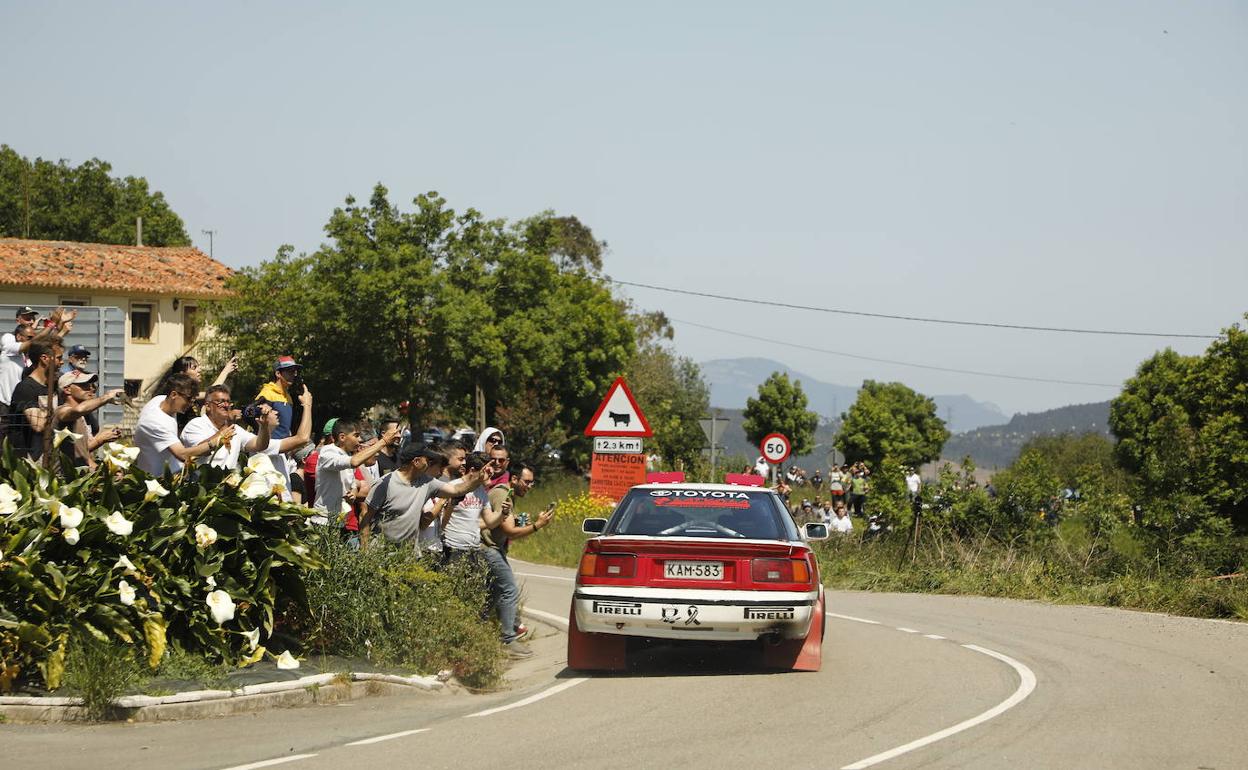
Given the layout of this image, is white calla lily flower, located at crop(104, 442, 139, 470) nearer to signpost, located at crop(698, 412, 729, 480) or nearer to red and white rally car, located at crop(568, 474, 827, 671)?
red and white rally car, located at crop(568, 474, 827, 671)

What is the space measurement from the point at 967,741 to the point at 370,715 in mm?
3817

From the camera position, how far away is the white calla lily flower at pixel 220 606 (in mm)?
9539

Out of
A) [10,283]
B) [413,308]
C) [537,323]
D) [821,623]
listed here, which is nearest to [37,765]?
[821,623]

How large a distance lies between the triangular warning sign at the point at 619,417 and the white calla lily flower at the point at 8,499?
1167cm

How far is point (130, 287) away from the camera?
57.7m

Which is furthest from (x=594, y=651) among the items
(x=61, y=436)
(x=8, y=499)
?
(x=8, y=499)

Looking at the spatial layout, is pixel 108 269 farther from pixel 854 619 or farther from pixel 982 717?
pixel 982 717

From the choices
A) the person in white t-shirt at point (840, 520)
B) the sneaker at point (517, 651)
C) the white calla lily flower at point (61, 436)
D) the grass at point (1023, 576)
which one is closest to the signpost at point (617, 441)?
the grass at point (1023, 576)

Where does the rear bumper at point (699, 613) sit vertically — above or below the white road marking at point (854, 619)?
above

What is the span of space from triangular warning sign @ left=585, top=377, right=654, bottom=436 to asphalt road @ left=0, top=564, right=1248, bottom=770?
7683 millimetres

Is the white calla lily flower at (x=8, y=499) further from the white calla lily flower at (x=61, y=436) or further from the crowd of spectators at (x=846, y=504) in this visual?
the crowd of spectators at (x=846, y=504)

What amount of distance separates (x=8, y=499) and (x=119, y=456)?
878 mm

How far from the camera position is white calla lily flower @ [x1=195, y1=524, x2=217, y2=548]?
9.69 meters

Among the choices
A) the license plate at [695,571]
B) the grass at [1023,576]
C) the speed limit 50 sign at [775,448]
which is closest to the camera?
the license plate at [695,571]
